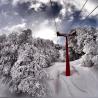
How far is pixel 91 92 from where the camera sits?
1602 centimetres

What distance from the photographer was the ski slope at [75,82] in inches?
627

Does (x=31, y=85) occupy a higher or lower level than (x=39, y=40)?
lower

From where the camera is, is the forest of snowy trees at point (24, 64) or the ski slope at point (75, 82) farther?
the ski slope at point (75, 82)

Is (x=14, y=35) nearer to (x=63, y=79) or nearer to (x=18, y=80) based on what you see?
(x=18, y=80)

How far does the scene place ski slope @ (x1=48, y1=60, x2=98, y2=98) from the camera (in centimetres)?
1592

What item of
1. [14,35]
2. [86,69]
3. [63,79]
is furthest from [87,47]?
[14,35]

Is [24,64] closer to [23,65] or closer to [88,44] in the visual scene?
[23,65]

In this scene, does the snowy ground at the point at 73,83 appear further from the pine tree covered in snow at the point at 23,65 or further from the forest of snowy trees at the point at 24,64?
the pine tree covered in snow at the point at 23,65

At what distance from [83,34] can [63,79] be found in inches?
240

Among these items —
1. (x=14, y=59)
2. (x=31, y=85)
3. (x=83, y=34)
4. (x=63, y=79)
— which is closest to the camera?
(x=31, y=85)

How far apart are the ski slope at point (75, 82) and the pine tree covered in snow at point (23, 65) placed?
4.95 ft

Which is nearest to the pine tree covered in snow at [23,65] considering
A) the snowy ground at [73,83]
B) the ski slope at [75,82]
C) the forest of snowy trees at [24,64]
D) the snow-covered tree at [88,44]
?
the forest of snowy trees at [24,64]

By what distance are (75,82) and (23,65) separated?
5.29m

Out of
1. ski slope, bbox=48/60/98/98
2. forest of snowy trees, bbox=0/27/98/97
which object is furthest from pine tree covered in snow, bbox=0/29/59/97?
ski slope, bbox=48/60/98/98
